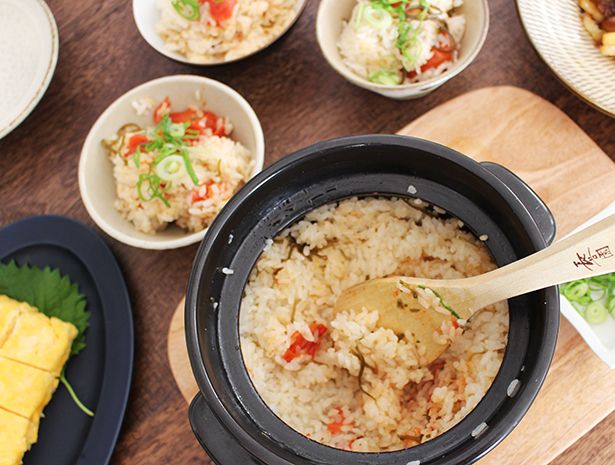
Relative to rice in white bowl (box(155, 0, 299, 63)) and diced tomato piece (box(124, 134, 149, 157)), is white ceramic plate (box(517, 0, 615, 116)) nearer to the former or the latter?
rice in white bowl (box(155, 0, 299, 63))

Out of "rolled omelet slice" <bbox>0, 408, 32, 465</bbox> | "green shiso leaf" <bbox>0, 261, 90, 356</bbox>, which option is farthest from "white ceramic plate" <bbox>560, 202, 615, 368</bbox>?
"rolled omelet slice" <bbox>0, 408, 32, 465</bbox>

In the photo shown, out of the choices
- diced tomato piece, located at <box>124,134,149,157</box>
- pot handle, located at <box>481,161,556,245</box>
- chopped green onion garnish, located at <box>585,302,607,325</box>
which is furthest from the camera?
diced tomato piece, located at <box>124,134,149,157</box>

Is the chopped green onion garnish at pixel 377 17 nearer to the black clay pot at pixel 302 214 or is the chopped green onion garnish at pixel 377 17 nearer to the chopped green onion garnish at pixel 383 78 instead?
the chopped green onion garnish at pixel 383 78

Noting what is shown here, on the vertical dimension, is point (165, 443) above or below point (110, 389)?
below

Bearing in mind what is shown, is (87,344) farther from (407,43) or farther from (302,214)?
(407,43)

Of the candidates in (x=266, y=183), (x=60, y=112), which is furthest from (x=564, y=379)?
(x=60, y=112)

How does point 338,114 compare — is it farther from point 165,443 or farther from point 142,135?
point 165,443
